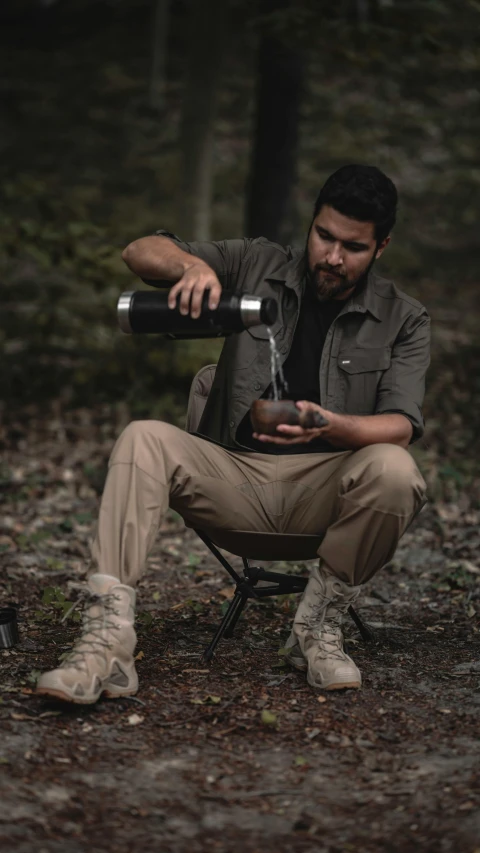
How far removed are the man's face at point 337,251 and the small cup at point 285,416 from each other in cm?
58

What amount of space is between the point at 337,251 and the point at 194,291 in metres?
0.58

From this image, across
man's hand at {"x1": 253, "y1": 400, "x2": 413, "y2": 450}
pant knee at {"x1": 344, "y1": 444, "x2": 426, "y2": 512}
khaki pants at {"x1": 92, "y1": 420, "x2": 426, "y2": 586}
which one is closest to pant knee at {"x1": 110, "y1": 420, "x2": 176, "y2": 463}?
khaki pants at {"x1": 92, "y1": 420, "x2": 426, "y2": 586}

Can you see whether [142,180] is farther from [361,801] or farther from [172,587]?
[361,801]

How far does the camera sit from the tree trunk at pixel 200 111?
8852 mm

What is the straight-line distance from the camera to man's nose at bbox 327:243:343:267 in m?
3.49

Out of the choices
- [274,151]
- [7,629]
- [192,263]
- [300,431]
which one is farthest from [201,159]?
[300,431]

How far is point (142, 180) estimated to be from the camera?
553 inches

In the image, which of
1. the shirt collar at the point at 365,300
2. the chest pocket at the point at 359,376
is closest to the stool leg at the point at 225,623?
the chest pocket at the point at 359,376

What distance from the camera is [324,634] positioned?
3398 mm

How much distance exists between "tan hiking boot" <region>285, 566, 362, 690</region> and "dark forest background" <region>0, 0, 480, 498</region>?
284 cm

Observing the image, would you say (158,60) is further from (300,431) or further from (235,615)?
(300,431)

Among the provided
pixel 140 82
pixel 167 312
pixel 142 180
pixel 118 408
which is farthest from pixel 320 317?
pixel 140 82

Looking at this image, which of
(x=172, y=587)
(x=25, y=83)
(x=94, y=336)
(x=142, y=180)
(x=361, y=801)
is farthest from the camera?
(x=25, y=83)

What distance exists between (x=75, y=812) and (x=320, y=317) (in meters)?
1.93
